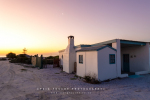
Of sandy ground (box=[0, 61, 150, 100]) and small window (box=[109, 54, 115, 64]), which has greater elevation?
small window (box=[109, 54, 115, 64])

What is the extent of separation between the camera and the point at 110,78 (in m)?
8.61

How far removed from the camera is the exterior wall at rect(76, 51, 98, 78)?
821cm

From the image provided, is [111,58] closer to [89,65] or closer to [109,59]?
[109,59]

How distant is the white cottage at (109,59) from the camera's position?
822 cm

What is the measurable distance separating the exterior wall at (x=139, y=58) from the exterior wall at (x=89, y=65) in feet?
22.6

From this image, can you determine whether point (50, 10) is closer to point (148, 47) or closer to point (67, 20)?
point (67, 20)

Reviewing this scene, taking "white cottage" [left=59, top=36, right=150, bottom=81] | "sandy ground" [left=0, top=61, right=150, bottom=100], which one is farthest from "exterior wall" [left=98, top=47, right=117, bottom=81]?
"sandy ground" [left=0, top=61, right=150, bottom=100]

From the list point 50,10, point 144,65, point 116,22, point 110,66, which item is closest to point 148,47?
point 144,65

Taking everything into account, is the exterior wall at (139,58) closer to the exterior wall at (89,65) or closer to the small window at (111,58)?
the small window at (111,58)

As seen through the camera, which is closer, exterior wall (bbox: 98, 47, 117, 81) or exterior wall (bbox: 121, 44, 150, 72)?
exterior wall (bbox: 98, 47, 117, 81)

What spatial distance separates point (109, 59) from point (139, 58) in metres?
5.50

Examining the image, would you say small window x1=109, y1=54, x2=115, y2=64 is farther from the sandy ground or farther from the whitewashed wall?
the sandy ground

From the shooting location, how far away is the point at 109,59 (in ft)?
28.3

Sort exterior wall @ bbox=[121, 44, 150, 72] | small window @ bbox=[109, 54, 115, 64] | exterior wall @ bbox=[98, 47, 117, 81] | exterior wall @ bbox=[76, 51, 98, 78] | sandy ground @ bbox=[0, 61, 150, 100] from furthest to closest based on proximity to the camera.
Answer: exterior wall @ bbox=[121, 44, 150, 72] → small window @ bbox=[109, 54, 115, 64] → exterior wall @ bbox=[76, 51, 98, 78] → exterior wall @ bbox=[98, 47, 117, 81] → sandy ground @ bbox=[0, 61, 150, 100]
